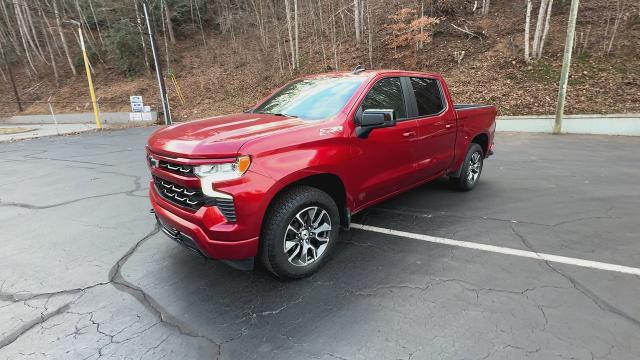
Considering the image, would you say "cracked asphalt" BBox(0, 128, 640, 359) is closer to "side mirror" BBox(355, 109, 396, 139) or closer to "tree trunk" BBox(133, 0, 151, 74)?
"side mirror" BBox(355, 109, 396, 139)

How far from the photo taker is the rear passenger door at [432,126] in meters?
4.31

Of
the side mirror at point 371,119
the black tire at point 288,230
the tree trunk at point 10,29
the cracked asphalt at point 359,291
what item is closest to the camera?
the cracked asphalt at point 359,291

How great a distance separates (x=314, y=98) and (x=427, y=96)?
5.54 ft

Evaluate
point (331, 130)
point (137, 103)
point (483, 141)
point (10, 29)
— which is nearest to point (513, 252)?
point (331, 130)

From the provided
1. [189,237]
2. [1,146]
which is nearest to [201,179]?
[189,237]

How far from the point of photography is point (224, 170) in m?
2.62

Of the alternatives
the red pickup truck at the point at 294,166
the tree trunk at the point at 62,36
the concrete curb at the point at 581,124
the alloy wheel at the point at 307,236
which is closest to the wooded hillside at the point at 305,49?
the tree trunk at the point at 62,36

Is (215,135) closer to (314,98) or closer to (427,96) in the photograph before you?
(314,98)

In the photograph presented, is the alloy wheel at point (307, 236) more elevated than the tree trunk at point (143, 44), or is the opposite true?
the tree trunk at point (143, 44)

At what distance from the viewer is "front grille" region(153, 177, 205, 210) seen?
2756mm

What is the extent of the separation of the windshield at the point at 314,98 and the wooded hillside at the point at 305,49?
466 inches

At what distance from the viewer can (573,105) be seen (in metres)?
12.5

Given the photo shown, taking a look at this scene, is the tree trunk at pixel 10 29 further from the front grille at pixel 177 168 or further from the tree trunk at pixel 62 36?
the front grille at pixel 177 168

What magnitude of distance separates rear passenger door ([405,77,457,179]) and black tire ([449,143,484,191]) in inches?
22.5
